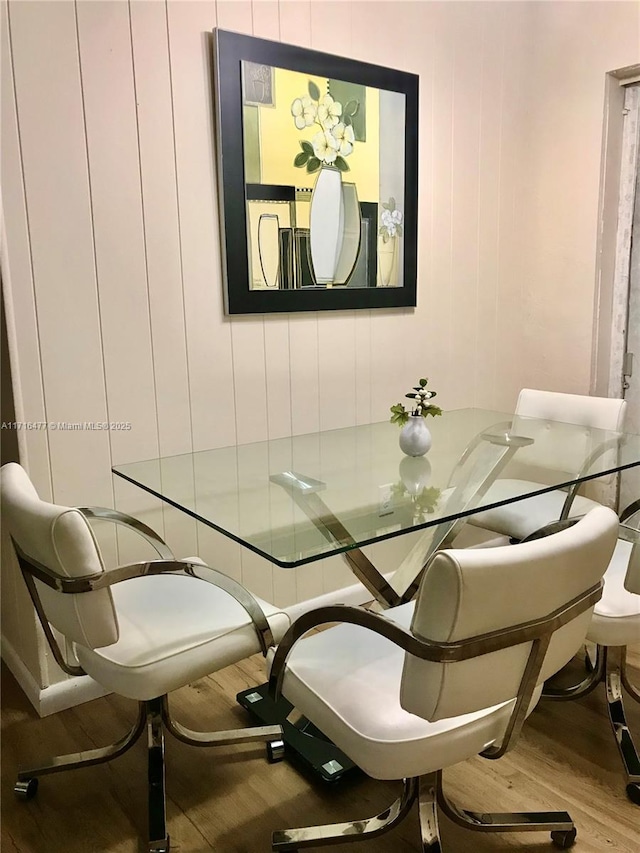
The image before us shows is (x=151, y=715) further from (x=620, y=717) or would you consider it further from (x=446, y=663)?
(x=620, y=717)

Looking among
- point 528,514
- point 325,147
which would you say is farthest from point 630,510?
point 325,147

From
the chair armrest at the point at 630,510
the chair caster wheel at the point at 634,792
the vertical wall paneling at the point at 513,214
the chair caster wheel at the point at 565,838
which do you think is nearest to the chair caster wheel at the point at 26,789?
the chair caster wheel at the point at 565,838

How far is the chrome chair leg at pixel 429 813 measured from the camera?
63.3 inches

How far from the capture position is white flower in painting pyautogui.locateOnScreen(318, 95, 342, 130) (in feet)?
8.58

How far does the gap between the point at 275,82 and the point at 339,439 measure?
1263 mm

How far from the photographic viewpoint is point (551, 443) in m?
2.53

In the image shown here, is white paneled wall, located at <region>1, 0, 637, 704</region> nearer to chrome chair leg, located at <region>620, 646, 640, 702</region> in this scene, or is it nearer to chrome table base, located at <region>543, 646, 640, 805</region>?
chrome table base, located at <region>543, 646, 640, 805</region>

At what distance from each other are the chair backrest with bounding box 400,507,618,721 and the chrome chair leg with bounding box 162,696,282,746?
0.89 metres

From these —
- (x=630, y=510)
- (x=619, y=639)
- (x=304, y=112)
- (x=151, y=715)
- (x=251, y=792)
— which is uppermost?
(x=304, y=112)

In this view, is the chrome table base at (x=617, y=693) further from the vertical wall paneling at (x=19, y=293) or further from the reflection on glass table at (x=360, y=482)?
the vertical wall paneling at (x=19, y=293)

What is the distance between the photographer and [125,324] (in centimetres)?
232

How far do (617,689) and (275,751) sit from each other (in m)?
1.03

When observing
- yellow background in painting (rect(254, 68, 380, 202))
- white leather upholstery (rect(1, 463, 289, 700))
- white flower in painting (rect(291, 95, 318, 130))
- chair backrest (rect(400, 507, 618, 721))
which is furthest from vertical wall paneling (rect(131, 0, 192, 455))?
chair backrest (rect(400, 507, 618, 721))

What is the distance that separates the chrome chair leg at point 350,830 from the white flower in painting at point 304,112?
7.03ft
